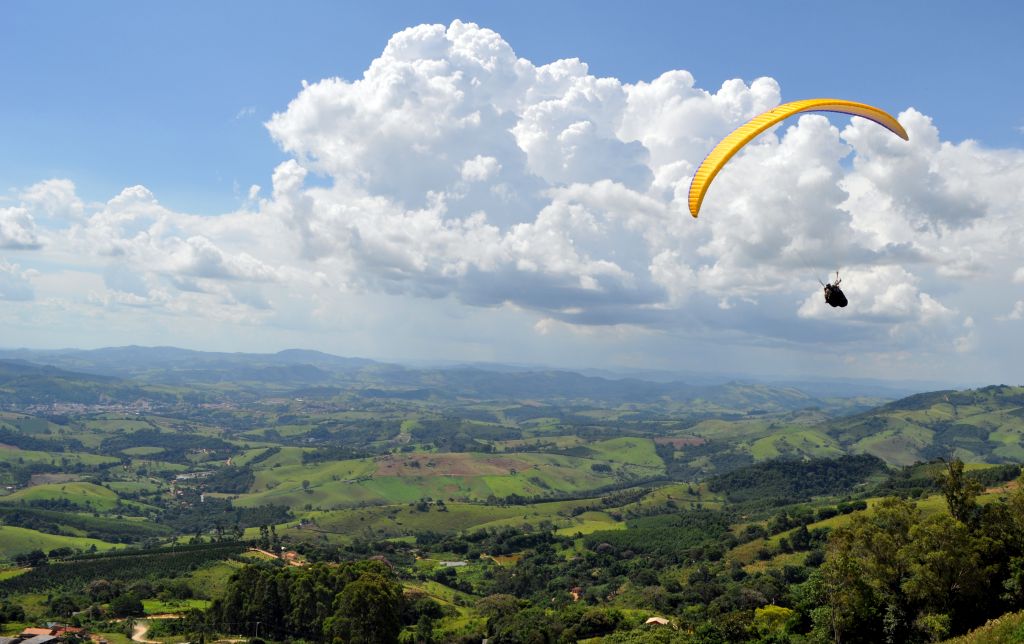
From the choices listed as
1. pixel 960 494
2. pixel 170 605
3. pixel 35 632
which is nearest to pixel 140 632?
pixel 35 632

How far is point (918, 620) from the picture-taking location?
41656 millimetres

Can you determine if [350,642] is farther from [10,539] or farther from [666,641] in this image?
[10,539]

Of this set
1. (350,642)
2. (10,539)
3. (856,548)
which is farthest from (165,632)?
(10,539)

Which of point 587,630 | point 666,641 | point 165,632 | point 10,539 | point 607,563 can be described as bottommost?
point 10,539

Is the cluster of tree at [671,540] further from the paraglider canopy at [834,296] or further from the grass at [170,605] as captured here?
the paraglider canopy at [834,296]

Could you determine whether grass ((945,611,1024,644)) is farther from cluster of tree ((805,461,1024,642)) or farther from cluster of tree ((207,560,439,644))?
cluster of tree ((207,560,439,644))

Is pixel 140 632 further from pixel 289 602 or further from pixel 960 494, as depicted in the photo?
pixel 960 494

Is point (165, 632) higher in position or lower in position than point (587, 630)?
lower

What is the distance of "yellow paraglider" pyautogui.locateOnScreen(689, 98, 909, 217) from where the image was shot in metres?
29.8

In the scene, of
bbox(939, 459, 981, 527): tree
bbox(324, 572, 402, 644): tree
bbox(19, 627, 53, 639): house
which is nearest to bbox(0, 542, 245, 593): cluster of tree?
bbox(19, 627, 53, 639): house

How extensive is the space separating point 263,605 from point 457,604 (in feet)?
124

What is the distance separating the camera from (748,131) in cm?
3061

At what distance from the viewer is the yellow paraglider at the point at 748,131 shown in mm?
29844

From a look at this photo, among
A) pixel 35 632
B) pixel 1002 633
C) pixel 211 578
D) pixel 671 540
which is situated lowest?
pixel 671 540
